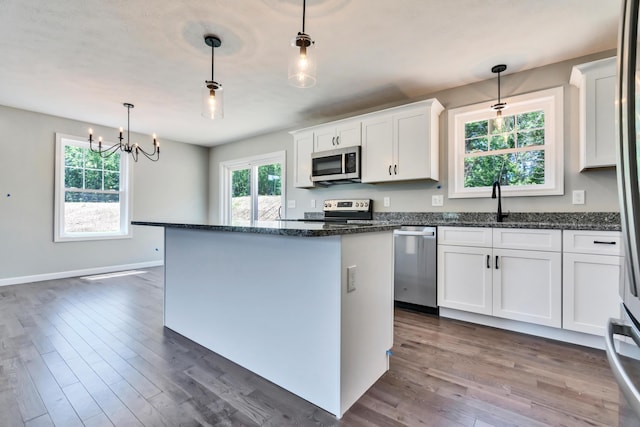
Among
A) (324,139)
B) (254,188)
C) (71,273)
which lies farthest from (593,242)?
(71,273)

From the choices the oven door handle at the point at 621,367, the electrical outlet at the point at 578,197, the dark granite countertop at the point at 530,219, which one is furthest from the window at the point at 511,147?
the oven door handle at the point at 621,367

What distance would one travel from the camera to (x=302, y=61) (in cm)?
168

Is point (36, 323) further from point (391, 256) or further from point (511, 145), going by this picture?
point (511, 145)

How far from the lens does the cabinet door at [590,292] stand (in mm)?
2090

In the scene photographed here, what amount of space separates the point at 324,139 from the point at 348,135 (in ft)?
1.25

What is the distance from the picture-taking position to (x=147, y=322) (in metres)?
2.64

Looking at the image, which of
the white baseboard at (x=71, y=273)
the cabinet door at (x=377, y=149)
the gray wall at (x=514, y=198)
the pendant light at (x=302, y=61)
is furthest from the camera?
the white baseboard at (x=71, y=273)

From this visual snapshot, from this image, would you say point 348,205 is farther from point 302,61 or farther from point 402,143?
point 302,61

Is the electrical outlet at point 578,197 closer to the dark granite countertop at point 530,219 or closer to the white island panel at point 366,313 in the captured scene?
the dark granite countertop at point 530,219

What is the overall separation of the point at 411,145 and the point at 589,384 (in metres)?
2.37

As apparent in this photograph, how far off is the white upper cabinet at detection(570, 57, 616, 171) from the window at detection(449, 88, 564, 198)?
278 mm

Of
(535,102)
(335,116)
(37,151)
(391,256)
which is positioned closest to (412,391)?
(391,256)

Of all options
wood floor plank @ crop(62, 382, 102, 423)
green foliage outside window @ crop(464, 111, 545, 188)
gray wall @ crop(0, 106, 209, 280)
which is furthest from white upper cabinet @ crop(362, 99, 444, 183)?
gray wall @ crop(0, 106, 209, 280)

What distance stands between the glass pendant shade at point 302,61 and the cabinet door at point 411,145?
1757 millimetres
